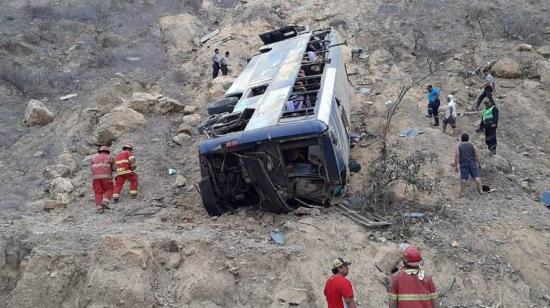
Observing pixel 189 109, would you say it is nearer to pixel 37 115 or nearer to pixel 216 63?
pixel 216 63

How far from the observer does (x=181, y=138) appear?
1049cm

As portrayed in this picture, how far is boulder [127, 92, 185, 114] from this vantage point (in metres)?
11.5

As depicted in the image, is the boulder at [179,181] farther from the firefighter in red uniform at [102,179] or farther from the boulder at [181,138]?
the boulder at [181,138]

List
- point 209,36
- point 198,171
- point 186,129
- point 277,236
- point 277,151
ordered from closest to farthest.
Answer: point 277,236 → point 277,151 → point 198,171 → point 186,129 → point 209,36

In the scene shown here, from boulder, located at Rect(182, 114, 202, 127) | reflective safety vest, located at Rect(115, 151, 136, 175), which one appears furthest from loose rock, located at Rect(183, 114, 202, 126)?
reflective safety vest, located at Rect(115, 151, 136, 175)

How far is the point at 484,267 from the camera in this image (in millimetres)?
6316

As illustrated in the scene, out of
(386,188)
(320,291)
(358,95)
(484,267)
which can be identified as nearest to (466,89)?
(358,95)

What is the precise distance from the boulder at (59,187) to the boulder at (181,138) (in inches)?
87.4

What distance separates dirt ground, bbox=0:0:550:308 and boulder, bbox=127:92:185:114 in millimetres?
158

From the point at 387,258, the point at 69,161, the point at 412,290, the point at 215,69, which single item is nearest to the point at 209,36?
the point at 215,69

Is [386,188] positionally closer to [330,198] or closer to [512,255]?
[330,198]

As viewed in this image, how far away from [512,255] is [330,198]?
7.56 feet

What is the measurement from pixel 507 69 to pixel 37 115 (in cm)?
1083

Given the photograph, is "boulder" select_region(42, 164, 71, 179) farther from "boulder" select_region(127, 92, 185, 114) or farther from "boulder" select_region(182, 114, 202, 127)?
"boulder" select_region(182, 114, 202, 127)
